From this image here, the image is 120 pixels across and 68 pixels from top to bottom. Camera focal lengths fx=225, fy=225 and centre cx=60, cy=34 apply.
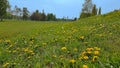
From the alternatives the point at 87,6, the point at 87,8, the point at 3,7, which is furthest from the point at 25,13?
the point at 87,8

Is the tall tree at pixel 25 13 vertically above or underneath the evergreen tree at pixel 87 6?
underneath

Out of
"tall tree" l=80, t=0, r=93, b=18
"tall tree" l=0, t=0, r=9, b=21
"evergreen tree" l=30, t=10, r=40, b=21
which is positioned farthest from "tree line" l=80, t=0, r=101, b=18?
"evergreen tree" l=30, t=10, r=40, b=21

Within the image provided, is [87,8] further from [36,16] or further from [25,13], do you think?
[25,13]

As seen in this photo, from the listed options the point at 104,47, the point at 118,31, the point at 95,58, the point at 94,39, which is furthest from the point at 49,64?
the point at 118,31

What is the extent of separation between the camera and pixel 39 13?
86.1 m

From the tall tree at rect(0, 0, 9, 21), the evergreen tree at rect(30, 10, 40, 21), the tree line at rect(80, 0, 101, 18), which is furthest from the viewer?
the evergreen tree at rect(30, 10, 40, 21)

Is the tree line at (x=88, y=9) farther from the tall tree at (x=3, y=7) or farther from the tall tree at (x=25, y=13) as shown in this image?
the tall tree at (x=25, y=13)

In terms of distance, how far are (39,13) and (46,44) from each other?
80.2 meters

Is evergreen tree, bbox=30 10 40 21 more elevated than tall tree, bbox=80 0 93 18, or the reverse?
tall tree, bbox=80 0 93 18

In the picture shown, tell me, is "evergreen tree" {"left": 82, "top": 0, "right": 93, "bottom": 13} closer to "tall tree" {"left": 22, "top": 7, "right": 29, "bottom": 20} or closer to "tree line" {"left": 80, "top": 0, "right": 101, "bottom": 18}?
"tree line" {"left": 80, "top": 0, "right": 101, "bottom": 18}

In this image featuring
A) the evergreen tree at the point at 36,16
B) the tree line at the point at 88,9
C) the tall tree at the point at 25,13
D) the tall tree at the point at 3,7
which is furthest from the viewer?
the evergreen tree at the point at 36,16

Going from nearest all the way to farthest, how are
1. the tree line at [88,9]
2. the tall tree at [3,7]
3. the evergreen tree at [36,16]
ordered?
1. the tree line at [88,9]
2. the tall tree at [3,7]
3. the evergreen tree at [36,16]

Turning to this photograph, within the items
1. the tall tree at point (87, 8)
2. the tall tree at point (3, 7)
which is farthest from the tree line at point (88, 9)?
the tall tree at point (3, 7)

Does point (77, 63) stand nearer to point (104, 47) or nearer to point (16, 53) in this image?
point (104, 47)
